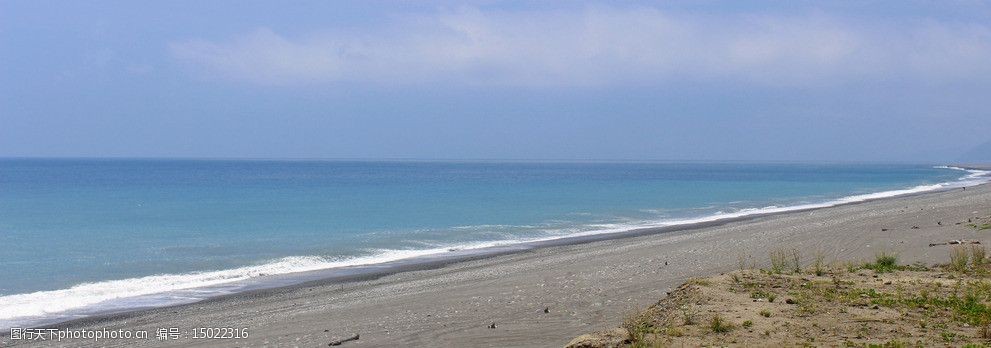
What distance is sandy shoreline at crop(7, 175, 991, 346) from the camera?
11.4 meters

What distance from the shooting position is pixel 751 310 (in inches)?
355

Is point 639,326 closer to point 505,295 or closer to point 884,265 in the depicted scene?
point 505,295

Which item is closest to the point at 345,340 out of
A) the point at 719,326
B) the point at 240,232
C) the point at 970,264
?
the point at 719,326

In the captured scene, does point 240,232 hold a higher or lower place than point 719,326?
lower

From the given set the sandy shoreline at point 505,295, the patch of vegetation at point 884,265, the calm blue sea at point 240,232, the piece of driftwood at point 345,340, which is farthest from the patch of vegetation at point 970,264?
the calm blue sea at point 240,232

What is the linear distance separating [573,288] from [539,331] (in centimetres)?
370

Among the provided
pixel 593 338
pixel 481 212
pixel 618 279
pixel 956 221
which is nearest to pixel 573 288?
pixel 618 279

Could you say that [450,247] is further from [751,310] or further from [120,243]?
[751,310]

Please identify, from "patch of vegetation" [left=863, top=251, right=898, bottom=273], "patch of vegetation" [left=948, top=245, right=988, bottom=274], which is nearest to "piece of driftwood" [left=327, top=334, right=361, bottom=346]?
"patch of vegetation" [left=863, top=251, right=898, bottom=273]

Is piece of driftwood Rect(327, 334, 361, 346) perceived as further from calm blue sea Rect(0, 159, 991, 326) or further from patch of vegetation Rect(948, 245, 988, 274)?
patch of vegetation Rect(948, 245, 988, 274)

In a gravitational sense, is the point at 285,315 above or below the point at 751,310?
below

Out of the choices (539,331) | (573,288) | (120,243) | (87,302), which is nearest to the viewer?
(539,331)

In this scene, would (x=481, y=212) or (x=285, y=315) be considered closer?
(x=285, y=315)

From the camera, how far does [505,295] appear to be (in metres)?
14.2
